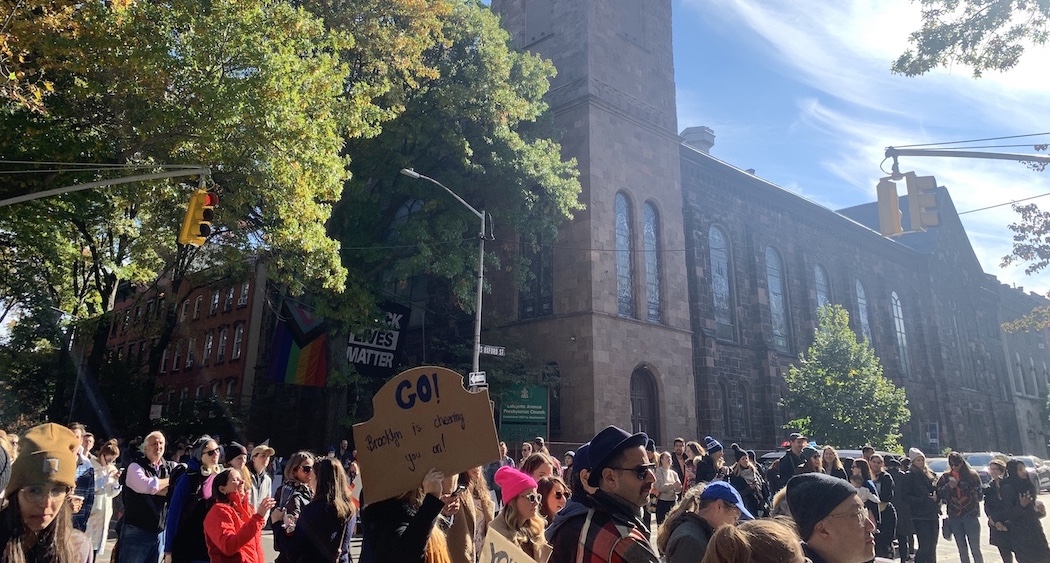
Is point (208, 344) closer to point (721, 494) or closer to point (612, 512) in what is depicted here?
point (721, 494)

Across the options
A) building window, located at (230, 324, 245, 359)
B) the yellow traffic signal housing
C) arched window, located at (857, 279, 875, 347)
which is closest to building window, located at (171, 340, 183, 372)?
building window, located at (230, 324, 245, 359)

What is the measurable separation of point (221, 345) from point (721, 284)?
101ft

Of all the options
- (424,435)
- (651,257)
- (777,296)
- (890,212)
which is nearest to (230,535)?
(424,435)

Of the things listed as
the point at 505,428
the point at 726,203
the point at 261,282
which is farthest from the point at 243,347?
the point at 726,203

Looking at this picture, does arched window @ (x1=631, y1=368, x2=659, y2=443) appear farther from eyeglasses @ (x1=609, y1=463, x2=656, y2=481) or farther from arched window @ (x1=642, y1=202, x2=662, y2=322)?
eyeglasses @ (x1=609, y1=463, x2=656, y2=481)

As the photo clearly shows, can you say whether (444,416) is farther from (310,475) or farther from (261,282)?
(261,282)

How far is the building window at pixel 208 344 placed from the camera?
4684 centimetres

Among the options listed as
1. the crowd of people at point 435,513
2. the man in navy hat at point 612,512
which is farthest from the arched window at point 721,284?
the man in navy hat at point 612,512

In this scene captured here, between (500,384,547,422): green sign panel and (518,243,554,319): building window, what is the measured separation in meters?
3.68

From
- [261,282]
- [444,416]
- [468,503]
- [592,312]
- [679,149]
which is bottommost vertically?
[468,503]

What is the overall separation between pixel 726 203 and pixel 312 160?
24.1 meters

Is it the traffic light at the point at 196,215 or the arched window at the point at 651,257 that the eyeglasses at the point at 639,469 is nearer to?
the traffic light at the point at 196,215

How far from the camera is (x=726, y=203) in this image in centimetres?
3441

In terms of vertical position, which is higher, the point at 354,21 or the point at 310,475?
the point at 354,21
